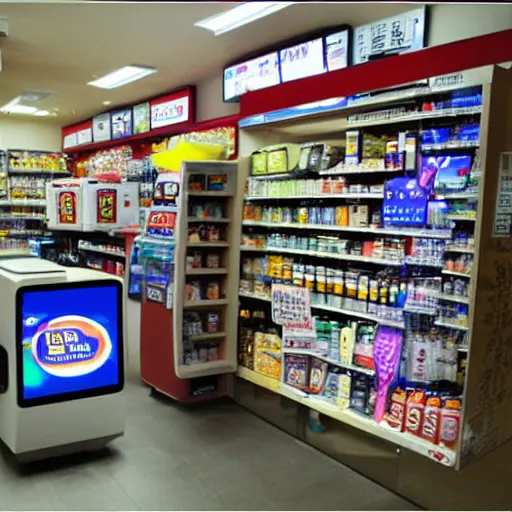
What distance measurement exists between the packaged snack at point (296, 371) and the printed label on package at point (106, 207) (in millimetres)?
4098

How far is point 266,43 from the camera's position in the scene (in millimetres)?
4824

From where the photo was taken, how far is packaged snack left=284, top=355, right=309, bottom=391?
13.5 feet

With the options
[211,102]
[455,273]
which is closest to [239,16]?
[211,102]

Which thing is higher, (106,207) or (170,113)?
(170,113)

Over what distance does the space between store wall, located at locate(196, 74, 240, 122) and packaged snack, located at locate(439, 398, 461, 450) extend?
144 inches

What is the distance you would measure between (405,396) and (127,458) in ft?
6.44

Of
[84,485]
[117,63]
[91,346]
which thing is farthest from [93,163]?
[84,485]

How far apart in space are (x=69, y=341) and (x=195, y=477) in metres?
1.23

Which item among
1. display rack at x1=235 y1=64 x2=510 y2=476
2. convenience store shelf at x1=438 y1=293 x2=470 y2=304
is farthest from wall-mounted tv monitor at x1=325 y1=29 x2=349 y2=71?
convenience store shelf at x1=438 y1=293 x2=470 y2=304

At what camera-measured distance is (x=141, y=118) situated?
7203mm

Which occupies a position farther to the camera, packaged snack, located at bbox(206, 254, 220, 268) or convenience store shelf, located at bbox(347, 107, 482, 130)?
packaged snack, located at bbox(206, 254, 220, 268)

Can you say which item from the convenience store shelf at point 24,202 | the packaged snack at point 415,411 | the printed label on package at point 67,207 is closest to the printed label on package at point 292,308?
the packaged snack at point 415,411

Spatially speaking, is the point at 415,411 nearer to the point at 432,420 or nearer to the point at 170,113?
the point at 432,420

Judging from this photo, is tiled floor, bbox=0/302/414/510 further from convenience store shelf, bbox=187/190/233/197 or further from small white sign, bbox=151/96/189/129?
small white sign, bbox=151/96/189/129
